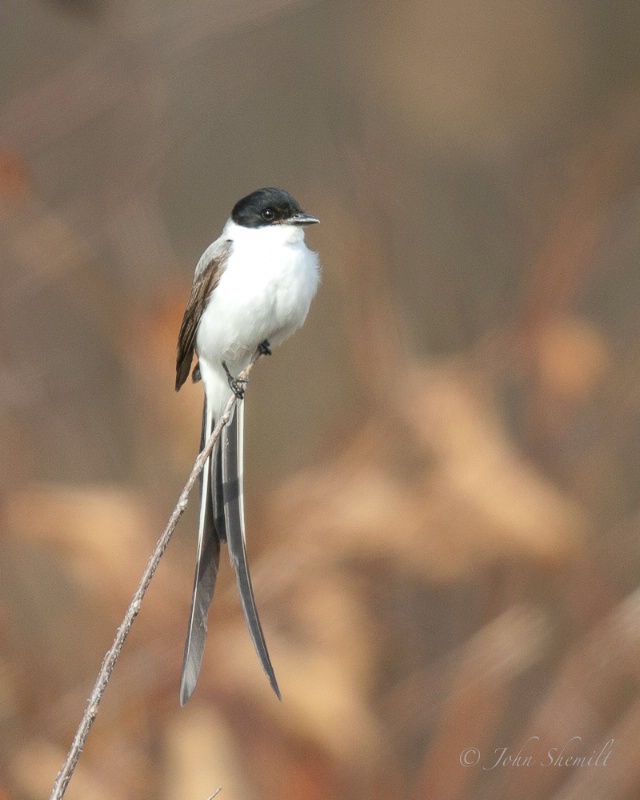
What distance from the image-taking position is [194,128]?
5.57m

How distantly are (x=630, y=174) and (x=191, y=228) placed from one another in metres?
2.35

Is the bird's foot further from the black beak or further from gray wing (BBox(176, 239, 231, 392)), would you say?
the black beak

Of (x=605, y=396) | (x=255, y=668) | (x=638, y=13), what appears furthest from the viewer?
(x=638, y=13)

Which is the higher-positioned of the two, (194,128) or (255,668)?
(194,128)

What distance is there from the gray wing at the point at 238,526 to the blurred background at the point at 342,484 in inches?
19.7

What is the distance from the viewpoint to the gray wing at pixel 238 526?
224cm

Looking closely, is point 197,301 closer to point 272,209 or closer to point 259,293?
point 259,293

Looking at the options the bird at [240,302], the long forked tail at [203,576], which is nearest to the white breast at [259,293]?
the bird at [240,302]

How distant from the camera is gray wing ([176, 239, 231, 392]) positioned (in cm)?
329

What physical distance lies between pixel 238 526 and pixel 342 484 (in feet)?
2.92

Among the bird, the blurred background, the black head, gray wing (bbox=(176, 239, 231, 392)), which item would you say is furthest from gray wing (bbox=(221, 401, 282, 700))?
the black head

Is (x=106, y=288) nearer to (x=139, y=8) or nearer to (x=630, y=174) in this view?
(x=139, y=8)

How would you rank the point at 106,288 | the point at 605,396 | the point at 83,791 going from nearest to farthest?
the point at 83,791
the point at 605,396
the point at 106,288

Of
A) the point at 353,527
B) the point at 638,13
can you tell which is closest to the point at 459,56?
the point at 638,13
